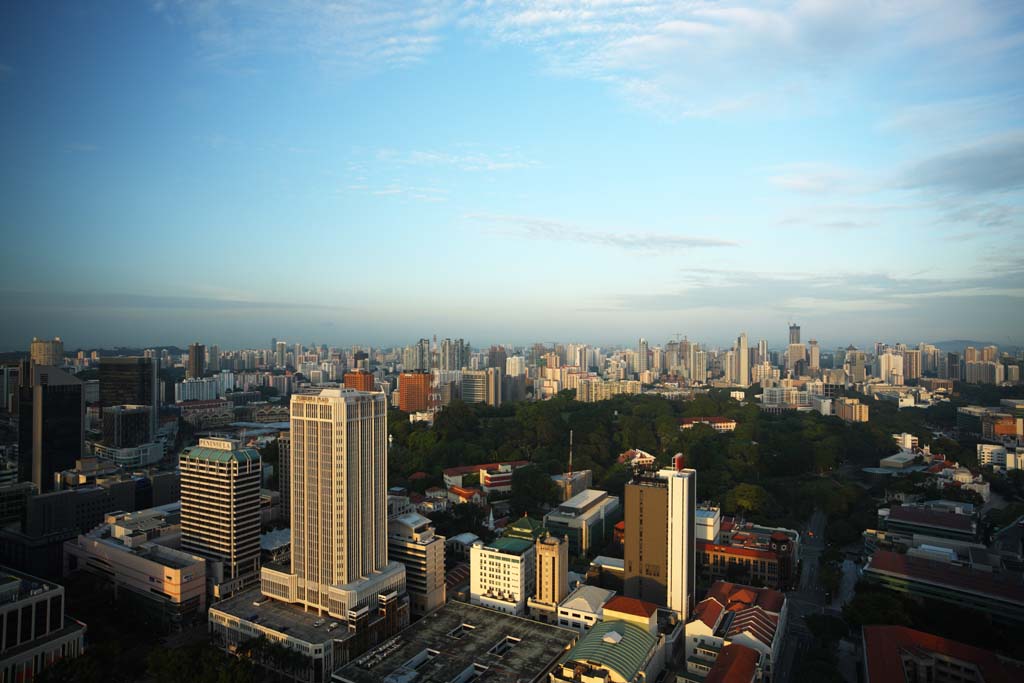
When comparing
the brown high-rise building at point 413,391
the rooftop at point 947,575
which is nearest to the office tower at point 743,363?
the brown high-rise building at point 413,391

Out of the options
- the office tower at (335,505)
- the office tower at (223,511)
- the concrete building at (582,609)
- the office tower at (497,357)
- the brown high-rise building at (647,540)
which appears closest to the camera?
the office tower at (335,505)

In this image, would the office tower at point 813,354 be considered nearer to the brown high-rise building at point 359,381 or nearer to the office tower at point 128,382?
the brown high-rise building at point 359,381

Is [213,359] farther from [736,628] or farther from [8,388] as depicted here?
[736,628]

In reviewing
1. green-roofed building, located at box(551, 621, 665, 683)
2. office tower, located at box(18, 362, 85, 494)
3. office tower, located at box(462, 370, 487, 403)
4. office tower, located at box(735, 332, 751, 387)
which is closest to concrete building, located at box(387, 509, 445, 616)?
green-roofed building, located at box(551, 621, 665, 683)

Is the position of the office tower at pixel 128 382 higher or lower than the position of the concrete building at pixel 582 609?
higher

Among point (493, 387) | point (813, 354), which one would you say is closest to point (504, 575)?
point (493, 387)

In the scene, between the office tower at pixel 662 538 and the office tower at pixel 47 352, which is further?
the office tower at pixel 47 352

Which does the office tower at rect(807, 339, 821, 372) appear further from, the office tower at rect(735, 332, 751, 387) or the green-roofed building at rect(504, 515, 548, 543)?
the green-roofed building at rect(504, 515, 548, 543)

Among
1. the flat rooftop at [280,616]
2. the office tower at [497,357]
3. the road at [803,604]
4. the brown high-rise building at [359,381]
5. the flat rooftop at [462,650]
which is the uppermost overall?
the office tower at [497,357]
